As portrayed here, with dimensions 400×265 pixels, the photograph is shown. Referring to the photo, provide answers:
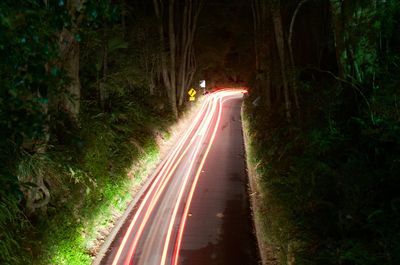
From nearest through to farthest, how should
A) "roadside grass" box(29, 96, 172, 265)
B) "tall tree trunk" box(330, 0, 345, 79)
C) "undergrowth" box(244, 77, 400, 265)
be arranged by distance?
"undergrowth" box(244, 77, 400, 265) → "tall tree trunk" box(330, 0, 345, 79) → "roadside grass" box(29, 96, 172, 265)

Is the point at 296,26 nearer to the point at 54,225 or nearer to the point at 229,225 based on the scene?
the point at 229,225

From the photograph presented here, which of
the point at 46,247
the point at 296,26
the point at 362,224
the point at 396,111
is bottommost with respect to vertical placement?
the point at 46,247

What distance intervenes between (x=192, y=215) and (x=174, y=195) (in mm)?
2216

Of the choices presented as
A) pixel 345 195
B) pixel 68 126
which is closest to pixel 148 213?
pixel 68 126

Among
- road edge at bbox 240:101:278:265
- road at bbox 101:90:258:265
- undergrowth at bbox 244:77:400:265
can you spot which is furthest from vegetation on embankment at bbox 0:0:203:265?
undergrowth at bbox 244:77:400:265

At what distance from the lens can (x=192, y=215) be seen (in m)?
15.8

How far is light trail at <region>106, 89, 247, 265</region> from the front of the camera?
42.8ft

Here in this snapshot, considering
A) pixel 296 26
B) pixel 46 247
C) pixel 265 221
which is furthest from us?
pixel 296 26

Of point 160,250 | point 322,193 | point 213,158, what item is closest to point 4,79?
point 322,193

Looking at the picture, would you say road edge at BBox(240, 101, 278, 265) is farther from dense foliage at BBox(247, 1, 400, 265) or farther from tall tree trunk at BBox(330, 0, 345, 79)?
tall tree trunk at BBox(330, 0, 345, 79)

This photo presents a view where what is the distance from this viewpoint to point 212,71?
62.4 m

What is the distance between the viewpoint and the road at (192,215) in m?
12.8

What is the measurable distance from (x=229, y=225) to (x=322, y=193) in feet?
19.5

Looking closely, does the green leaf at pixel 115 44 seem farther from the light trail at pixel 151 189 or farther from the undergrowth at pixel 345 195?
the undergrowth at pixel 345 195
